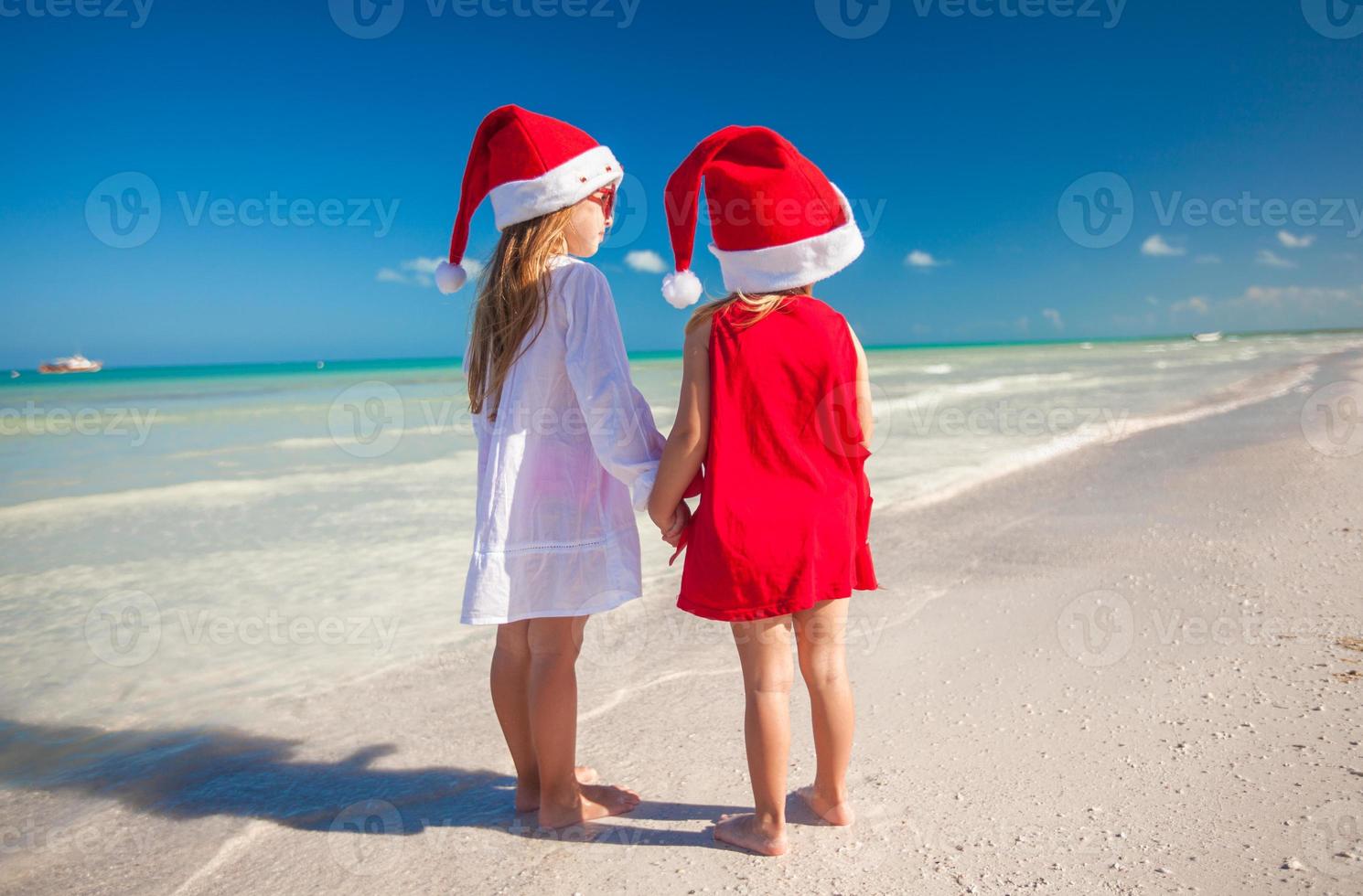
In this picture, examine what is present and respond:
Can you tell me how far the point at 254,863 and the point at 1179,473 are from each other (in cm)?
612

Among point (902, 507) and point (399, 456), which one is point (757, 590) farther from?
point (399, 456)

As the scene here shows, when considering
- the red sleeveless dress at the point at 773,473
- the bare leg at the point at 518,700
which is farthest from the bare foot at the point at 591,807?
the red sleeveless dress at the point at 773,473

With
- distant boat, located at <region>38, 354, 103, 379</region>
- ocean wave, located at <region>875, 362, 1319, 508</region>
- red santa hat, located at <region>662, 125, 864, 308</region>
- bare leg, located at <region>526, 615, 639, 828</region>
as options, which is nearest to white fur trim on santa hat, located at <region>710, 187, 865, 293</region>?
red santa hat, located at <region>662, 125, 864, 308</region>

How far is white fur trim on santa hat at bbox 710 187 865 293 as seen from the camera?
2.00 meters

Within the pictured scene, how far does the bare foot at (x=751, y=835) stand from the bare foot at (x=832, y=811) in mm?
150

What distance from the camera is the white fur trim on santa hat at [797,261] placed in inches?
78.7

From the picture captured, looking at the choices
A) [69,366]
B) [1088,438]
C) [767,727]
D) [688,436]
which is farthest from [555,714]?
[69,366]

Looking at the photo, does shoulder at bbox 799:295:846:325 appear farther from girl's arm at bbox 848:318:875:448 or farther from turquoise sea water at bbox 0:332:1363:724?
turquoise sea water at bbox 0:332:1363:724

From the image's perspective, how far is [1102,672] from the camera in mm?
2752

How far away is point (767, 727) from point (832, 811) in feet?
1.10

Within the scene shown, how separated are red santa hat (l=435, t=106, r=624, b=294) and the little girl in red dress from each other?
11.0 inches

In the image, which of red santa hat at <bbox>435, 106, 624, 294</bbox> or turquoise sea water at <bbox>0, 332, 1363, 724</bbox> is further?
turquoise sea water at <bbox>0, 332, 1363, 724</bbox>

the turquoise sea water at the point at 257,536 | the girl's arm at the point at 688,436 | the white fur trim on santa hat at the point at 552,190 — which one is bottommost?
the turquoise sea water at the point at 257,536

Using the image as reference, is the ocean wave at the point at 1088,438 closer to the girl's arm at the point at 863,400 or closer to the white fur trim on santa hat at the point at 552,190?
the girl's arm at the point at 863,400
